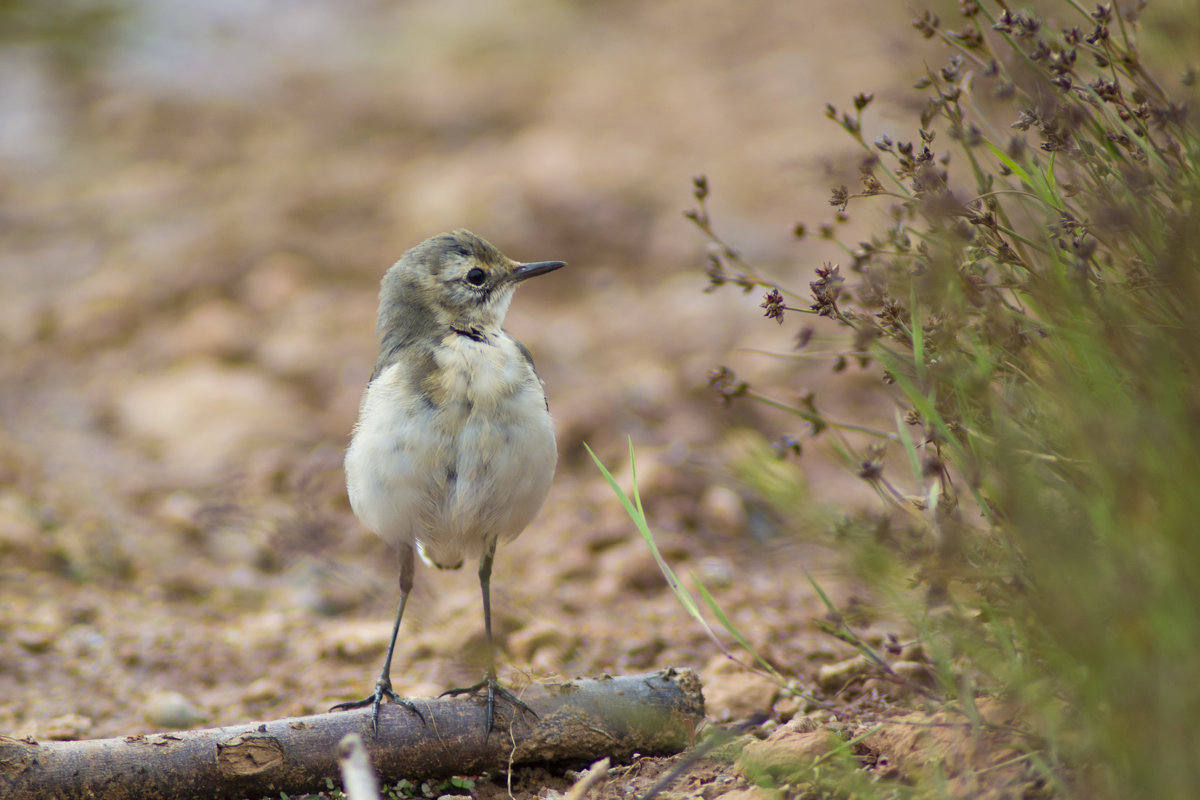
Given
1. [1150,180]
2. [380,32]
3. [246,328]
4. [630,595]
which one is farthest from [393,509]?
[380,32]

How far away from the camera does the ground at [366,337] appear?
558 cm

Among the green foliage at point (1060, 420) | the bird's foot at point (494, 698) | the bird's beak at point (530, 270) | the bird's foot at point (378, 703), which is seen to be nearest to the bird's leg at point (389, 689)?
the bird's foot at point (378, 703)

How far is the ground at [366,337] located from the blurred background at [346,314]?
0.03 m

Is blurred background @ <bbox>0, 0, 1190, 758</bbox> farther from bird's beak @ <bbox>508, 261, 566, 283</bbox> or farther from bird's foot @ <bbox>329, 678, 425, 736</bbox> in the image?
bird's beak @ <bbox>508, 261, 566, 283</bbox>

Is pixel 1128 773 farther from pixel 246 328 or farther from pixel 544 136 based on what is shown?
pixel 544 136

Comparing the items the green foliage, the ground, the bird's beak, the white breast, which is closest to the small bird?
the white breast

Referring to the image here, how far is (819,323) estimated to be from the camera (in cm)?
813

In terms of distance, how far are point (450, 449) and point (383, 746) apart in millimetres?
1120

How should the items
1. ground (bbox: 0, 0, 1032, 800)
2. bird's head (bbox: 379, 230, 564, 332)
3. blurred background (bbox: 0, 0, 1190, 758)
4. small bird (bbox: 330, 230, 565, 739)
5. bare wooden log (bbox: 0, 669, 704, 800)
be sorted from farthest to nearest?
blurred background (bbox: 0, 0, 1190, 758) → ground (bbox: 0, 0, 1032, 800) → bird's head (bbox: 379, 230, 564, 332) → small bird (bbox: 330, 230, 565, 739) → bare wooden log (bbox: 0, 669, 704, 800)

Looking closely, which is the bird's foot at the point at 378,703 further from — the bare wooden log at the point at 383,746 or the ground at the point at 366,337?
the ground at the point at 366,337

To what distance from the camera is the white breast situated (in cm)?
446

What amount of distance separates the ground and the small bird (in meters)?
→ 0.60

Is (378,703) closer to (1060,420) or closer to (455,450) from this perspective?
(455,450)

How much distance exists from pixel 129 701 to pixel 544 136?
843 cm
